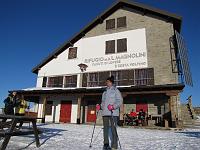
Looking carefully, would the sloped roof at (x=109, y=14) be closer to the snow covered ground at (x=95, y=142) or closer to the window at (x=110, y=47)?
the window at (x=110, y=47)

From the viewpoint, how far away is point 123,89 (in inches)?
615

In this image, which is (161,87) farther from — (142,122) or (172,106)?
(142,122)

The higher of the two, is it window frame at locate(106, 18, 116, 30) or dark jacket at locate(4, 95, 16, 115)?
window frame at locate(106, 18, 116, 30)

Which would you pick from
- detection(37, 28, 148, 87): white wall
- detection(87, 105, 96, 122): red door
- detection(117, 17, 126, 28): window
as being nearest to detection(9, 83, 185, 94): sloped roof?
detection(87, 105, 96, 122): red door

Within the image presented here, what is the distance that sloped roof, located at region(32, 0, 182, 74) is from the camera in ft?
57.6

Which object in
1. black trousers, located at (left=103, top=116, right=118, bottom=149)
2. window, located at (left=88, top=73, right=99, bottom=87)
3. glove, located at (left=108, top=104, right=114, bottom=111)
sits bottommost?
black trousers, located at (left=103, top=116, right=118, bottom=149)

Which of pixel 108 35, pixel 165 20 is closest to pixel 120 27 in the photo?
pixel 108 35

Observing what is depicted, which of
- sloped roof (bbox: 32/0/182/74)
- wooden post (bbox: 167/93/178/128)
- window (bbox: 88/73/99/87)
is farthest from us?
window (bbox: 88/73/99/87)

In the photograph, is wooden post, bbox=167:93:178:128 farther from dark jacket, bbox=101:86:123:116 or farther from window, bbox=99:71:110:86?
dark jacket, bbox=101:86:123:116

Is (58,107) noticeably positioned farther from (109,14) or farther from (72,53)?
(109,14)

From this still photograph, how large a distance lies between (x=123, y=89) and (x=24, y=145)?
1143cm

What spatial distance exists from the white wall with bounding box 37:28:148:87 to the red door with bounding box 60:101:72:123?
3191 millimetres

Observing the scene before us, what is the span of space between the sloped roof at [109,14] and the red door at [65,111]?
5278 mm

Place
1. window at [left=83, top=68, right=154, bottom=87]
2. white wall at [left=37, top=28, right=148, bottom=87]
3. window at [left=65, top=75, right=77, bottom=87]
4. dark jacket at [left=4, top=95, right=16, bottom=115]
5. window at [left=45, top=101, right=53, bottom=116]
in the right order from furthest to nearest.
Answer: window at [left=45, top=101, right=53, bottom=116]
window at [left=65, top=75, right=77, bottom=87]
white wall at [left=37, top=28, right=148, bottom=87]
window at [left=83, top=68, right=154, bottom=87]
dark jacket at [left=4, top=95, right=16, bottom=115]
